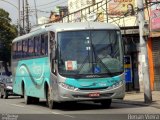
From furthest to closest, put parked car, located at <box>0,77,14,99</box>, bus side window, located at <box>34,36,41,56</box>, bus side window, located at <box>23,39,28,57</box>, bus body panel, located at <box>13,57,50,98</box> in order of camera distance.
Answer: parked car, located at <box>0,77,14,99</box> → bus side window, located at <box>23,39,28,57</box> → bus side window, located at <box>34,36,41,56</box> → bus body panel, located at <box>13,57,50,98</box>

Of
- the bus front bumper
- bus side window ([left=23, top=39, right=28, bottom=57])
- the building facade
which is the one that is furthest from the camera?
the building facade

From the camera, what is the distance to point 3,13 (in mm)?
73875

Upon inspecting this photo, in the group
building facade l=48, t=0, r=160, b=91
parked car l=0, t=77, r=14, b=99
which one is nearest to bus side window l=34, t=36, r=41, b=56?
building facade l=48, t=0, r=160, b=91

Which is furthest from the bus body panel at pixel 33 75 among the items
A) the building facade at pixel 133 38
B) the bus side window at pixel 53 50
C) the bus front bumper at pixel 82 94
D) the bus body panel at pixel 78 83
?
the building facade at pixel 133 38

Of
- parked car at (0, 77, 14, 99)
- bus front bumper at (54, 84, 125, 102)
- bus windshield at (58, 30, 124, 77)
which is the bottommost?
parked car at (0, 77, 14, 99)

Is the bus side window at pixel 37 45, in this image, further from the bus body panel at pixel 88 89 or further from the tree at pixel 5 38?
the tree at pixel 5 38

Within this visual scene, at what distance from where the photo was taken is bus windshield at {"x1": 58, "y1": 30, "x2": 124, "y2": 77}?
1900 centimetres

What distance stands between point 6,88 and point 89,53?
16.8 m

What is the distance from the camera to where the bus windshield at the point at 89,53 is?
748 inches

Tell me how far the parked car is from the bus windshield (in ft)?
53.3

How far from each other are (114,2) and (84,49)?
1628cm

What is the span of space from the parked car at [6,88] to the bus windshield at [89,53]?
16.2m

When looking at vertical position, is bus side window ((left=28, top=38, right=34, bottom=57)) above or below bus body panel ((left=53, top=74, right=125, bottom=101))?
above

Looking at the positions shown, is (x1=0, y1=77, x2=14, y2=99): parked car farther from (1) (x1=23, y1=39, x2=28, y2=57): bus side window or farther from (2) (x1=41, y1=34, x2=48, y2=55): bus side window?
(2) (x1=41, y1=34, x2=48, y2=55): bus side window
